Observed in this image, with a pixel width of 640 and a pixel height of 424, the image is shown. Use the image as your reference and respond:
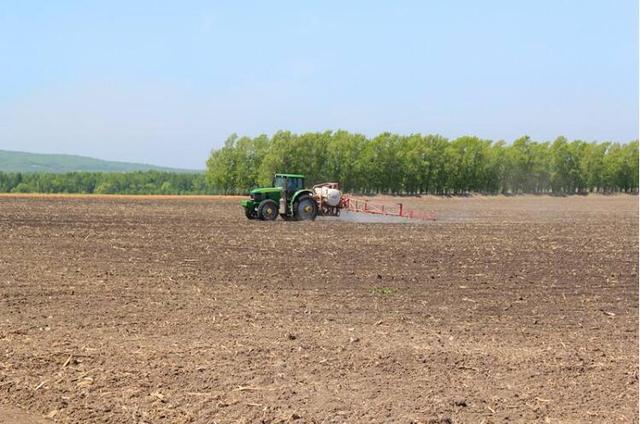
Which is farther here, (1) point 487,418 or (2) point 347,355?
(2) point 347,355

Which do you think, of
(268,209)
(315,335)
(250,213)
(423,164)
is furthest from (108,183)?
(315,335)

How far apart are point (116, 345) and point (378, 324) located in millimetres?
3703

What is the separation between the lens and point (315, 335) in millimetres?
9023

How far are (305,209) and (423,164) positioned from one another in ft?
235

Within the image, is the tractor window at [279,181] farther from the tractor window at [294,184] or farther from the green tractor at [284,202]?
the tractor window at [294,184]

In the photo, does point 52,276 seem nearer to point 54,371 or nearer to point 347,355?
point 54,371

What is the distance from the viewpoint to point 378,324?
9797 millimetres

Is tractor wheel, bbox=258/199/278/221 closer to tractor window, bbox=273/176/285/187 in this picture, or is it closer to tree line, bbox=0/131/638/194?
tractor window, bbox=273/176/285/187

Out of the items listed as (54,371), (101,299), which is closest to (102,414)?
(54,371)

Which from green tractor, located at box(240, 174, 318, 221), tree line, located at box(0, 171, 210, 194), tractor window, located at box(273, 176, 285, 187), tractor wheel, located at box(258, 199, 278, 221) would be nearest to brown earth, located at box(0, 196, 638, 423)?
tractor wheel, located at box(258, 199, 278, 221)

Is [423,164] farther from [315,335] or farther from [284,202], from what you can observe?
[315,335]

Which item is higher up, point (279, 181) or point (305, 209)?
point (279, 181)

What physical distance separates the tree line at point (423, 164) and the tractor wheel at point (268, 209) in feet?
181

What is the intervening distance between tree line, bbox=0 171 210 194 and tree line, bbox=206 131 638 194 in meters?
51.7
